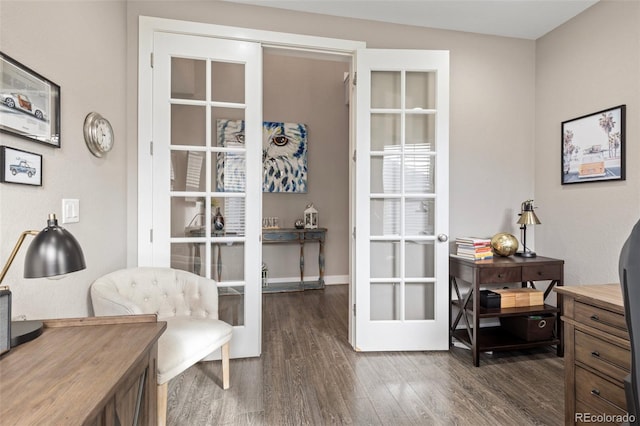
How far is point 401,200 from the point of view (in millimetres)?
2537

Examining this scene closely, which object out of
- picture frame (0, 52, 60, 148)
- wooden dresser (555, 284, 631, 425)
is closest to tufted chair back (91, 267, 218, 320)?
picture frame (0, 52, 60, 148)

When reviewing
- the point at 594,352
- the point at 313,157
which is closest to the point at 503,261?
the point at 594,352

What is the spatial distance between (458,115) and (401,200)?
3.32 ft

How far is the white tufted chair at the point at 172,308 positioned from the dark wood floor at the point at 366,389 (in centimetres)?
22

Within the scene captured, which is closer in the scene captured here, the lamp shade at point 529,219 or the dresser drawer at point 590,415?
the dresser drawer at point 590,415

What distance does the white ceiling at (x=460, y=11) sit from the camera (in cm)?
240

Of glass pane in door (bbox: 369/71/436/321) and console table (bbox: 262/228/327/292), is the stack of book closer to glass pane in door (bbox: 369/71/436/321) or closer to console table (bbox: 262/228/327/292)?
glass pane in door (bbox: 369/71/436/321)

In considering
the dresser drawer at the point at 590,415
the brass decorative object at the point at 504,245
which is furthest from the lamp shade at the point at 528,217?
the dresser drawer at the point at 590,415

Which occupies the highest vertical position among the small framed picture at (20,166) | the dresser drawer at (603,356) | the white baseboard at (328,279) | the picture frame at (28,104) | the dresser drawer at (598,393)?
the picture frame at (28,104)

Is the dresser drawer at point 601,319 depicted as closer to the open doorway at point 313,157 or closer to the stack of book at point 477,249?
the stack of book at point 477,249

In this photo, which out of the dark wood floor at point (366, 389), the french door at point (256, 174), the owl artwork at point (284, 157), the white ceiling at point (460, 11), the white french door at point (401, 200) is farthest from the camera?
the owl artwork at point (284, 157)

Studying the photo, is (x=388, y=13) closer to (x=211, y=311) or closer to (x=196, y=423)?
(x=211, y=311)

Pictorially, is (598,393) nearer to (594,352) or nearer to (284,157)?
(594,352)

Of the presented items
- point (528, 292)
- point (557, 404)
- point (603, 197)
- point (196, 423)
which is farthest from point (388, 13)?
point (196, 423)
